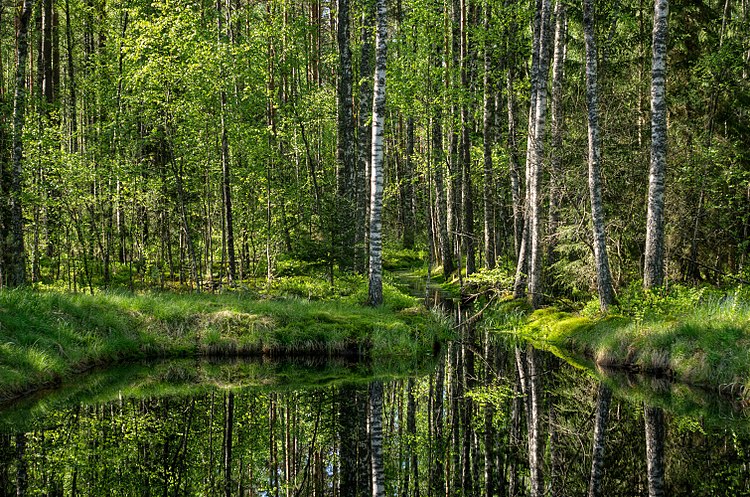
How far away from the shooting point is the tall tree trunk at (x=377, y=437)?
7.34 meters

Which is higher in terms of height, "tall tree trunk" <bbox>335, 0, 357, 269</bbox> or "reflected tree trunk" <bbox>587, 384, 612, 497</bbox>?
"tall tree trunk" <bbox>335, 0, 357, 269</bbox>

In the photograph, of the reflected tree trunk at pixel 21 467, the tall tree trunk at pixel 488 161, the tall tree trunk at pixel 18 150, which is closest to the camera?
the reflected tree trunk at pixel 21 467

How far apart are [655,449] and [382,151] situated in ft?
31.0

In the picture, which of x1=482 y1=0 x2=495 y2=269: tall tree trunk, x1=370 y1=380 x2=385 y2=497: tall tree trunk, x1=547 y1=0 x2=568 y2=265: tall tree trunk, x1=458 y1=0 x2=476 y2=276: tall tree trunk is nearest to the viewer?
x1=370 y1=380 x2=385 y2=497: tall tree trunk

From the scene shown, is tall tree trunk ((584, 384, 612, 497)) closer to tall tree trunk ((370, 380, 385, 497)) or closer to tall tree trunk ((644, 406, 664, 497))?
tall tree trunk ((644, 406, 664, 497))

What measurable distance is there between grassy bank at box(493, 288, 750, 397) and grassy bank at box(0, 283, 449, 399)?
3412mm

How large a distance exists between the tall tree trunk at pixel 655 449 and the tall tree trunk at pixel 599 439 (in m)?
0.53

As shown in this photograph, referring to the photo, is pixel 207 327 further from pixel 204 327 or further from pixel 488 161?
pixel 488 161

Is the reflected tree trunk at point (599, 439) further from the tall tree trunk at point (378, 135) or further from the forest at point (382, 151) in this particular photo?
the tall tree trunk at point (378, 135)

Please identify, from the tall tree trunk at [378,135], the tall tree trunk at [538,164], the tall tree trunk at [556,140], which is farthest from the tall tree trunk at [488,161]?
the tall tree trunk at [378,135]

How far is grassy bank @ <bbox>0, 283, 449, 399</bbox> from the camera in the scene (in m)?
13.0

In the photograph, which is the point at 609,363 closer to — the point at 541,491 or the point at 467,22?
the point at 541,491

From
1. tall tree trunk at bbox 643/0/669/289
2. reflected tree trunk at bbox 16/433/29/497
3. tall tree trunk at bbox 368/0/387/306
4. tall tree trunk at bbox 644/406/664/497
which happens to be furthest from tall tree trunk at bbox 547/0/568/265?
reflected tree trunk at bbox 16/433/29/497

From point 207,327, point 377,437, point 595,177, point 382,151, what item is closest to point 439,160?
point 382,151
